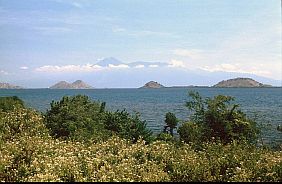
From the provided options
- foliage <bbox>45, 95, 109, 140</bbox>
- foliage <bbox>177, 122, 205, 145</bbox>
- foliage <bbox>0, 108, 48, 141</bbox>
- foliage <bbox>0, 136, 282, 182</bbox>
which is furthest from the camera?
foliage <bbox>177, 122, 205, 145</bbox>

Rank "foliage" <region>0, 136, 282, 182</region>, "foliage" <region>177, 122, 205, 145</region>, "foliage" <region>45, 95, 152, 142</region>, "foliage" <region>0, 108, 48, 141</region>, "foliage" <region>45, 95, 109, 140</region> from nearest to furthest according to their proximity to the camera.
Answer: "foliage" <region>0, 136, 282, 182</region> < "foliage" <region>0, 108, 48, 141</region> < "foliage" <region>45, 95, 109, 140</region> < "foliage" <region>177, 122, 205, 145</region> < "foliage" <region>45, 95, 152, 142</region>

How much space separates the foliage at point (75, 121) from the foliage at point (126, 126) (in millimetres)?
593

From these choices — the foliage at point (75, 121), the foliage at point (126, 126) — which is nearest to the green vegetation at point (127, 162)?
the foliage at point (75, 121)

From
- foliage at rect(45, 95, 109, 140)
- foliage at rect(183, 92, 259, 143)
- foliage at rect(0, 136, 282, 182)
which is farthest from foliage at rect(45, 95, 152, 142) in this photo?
foliage at rect(0, 136, 282, 182)

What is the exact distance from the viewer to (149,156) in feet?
39.6

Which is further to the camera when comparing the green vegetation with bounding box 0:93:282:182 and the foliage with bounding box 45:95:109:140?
the foliage with bounding box 45:95:109:140

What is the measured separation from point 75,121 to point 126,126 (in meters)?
2.68

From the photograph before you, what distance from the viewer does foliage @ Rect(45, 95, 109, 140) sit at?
1895 centimetres

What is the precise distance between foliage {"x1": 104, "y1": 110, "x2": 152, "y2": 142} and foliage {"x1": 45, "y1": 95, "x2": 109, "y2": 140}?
59cm

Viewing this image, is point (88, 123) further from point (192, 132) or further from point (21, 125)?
point (192, 132)

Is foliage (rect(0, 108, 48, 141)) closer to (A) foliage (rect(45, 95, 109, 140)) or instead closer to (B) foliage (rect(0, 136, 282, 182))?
(A) foliage (rect(45, 95, 109, 140))

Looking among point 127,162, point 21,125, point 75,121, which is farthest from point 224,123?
point 127,162

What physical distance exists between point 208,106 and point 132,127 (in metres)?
4.26

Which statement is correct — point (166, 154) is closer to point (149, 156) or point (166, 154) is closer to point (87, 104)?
point (149, 156)
